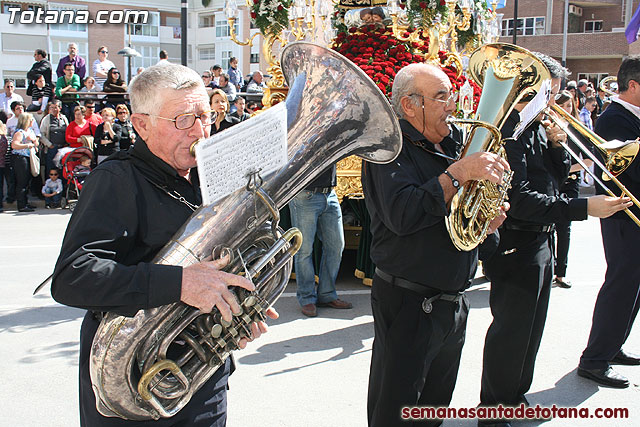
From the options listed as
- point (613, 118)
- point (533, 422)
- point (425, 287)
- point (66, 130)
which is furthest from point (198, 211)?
point (66, 130)

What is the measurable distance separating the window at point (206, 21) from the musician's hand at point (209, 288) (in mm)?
54221

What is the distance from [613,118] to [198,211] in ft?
10.7

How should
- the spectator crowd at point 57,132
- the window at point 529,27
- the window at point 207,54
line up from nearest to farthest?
the spectator crowd at point 57,132 < the window at point 529,27 < the window at point 207,54

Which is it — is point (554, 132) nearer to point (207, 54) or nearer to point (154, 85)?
point (154, 85)

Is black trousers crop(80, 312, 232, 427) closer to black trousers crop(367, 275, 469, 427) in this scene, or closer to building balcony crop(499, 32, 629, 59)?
black trousers crop(367, 275, 469, 427)

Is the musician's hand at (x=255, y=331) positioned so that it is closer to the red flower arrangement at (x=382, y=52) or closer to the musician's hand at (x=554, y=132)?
the musician's hand at (x=554, y=132)

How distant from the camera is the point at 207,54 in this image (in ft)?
178

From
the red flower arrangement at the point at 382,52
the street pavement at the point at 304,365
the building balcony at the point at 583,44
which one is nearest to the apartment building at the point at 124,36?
the building balcony at the point at 583,44

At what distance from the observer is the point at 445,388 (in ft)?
9.45

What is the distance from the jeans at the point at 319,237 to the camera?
532 centimetres

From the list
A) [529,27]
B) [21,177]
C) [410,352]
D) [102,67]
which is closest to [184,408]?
[410,352]

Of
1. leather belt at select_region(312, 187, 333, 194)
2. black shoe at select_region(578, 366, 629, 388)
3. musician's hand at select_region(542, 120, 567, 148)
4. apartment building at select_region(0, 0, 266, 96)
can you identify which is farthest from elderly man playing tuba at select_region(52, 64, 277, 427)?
apartment building at select_region(0, 0, 266, 96)

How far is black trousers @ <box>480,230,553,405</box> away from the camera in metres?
3.42

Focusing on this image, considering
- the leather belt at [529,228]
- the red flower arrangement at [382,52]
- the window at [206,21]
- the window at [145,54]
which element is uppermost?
the window at [206,21]
